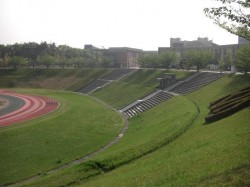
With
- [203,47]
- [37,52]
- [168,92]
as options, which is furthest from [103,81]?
[37,52]

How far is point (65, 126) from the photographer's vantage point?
1321 inches

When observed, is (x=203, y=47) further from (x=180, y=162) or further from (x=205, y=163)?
(x=205, y=163)

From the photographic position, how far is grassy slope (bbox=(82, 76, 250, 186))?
11.1m

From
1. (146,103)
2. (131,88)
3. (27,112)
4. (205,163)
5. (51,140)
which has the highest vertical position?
(205,163)

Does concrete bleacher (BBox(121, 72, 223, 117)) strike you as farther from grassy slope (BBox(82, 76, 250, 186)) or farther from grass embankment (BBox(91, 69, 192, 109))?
grassy slope (BBox(82, 76, 250, 186))

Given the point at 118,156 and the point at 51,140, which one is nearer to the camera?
the point at 118,156

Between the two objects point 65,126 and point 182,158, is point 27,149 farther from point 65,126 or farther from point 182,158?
point 182,158

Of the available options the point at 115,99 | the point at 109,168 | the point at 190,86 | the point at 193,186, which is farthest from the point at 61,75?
the point at 193,186

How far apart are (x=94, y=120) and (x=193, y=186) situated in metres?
27.3

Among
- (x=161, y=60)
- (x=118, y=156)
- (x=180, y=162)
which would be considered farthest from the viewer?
(x=161, y=60)

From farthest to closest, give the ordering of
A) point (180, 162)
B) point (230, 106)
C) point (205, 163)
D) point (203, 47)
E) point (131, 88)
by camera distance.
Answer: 1. point (203, 47)
2. point (131, 88)
3. point (230, 106)
4. point (180, 162)
5. point (205, 163)

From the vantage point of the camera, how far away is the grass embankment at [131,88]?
52.5m

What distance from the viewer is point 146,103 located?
45.5 meters

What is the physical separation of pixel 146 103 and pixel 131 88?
48.6ft
